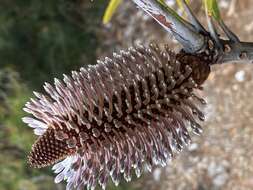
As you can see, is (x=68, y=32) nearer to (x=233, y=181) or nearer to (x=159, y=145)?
(x=233, y=181)

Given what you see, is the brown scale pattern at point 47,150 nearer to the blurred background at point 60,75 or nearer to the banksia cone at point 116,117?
the banksia cone at point 116,117

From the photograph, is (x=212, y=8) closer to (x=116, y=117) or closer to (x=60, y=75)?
(x=116, y=117)

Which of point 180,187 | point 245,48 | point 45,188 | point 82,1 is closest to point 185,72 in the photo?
point 245,48

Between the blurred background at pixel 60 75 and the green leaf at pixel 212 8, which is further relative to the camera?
the blurred background at pixel 60 75

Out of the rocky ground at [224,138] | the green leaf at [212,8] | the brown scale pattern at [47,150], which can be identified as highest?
the rocky ground at [224,138]

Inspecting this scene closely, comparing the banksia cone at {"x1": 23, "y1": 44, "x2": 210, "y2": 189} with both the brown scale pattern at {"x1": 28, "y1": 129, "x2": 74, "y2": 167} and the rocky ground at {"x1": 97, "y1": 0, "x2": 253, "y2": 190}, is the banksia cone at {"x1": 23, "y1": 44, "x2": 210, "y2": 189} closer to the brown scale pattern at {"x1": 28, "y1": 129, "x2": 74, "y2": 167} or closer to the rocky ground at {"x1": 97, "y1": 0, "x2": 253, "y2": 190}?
the brown scale pattern at {"x1": 28, "y1": 129, "x2": 74, "y2": 167}

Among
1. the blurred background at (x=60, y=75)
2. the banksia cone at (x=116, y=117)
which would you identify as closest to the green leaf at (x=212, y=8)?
the banksia cone at (x=116, y=117)

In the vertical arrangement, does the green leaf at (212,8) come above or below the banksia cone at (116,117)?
above

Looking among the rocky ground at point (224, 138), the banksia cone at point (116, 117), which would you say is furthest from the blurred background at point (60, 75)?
the banksia cone at point (116, 117)
